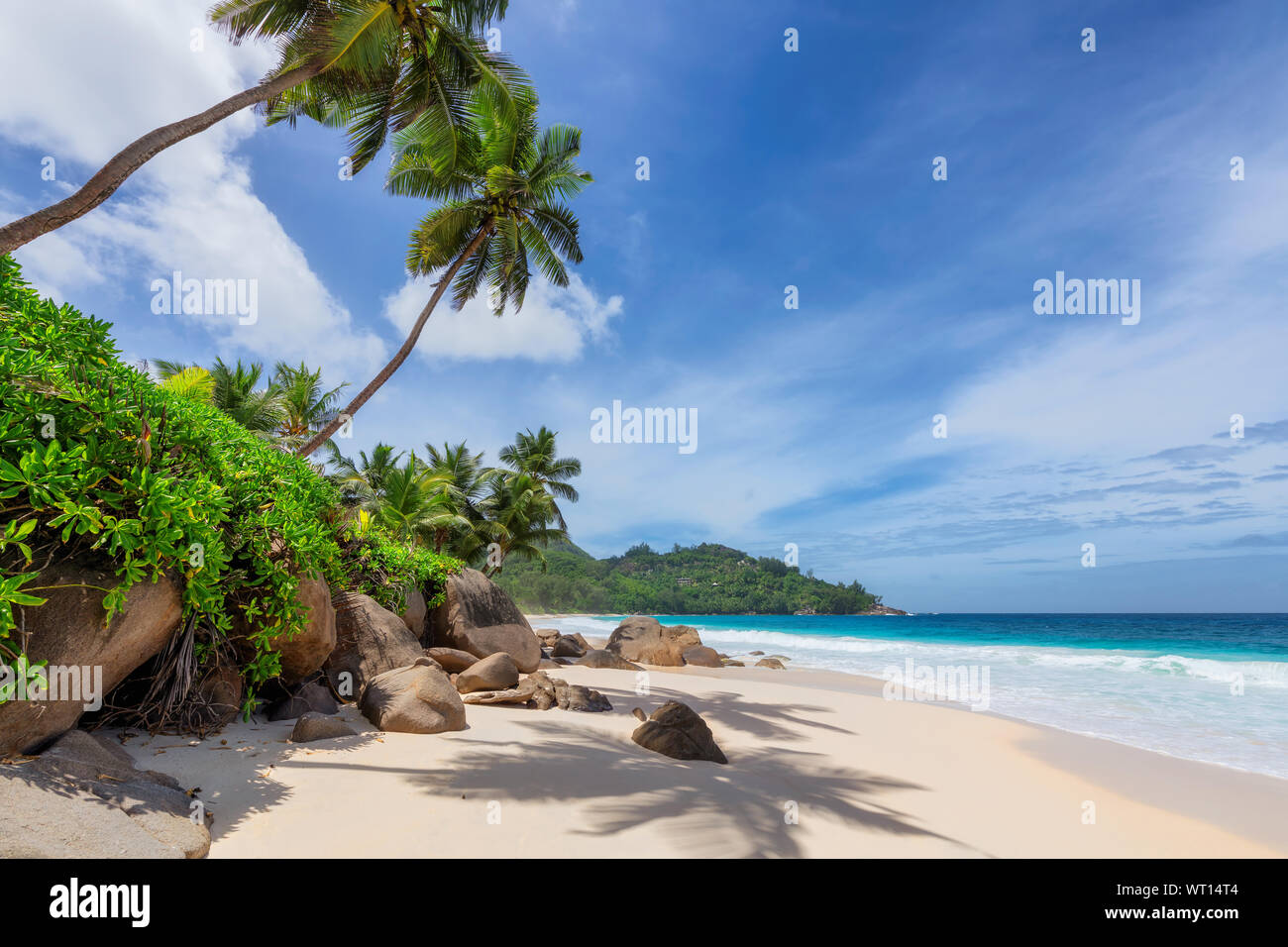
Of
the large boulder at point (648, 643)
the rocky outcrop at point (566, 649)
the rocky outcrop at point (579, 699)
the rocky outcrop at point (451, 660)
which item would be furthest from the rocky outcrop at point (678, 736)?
the rocky outcrop at point (566, 649)

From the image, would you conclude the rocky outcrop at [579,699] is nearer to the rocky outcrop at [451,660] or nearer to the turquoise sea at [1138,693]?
the rocky outcrop at [451,660]

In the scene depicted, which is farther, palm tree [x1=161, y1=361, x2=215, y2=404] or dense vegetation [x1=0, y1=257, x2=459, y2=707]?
palm tree [x1=161, y1=361, x2=215, y2=404]

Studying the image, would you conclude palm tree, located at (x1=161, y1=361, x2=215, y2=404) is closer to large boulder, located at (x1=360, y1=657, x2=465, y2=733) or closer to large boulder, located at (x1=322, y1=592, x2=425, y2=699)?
large boulder, located at (x1=322, y1=592, x2=425, y2=699)

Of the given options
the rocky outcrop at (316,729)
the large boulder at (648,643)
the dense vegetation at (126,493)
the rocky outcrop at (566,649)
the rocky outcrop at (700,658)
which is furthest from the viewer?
the rocky outcrop at (700,658)

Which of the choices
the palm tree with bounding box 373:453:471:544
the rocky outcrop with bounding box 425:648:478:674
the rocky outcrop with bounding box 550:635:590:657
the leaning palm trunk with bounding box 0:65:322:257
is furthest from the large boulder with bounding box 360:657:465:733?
the palm tree with bounding box 373:453:471:544

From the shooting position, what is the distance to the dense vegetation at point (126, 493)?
323 cm

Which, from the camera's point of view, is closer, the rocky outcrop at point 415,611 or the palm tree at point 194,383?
the rocky outcrop at point 415,611

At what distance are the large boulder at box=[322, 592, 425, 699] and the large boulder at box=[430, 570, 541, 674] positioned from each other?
2.75m

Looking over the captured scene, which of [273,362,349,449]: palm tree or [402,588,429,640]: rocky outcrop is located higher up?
[273,362,349,449]: palm tree

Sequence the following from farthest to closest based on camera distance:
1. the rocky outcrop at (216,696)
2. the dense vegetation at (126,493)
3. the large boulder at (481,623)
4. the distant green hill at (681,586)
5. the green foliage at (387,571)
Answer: the distant green hill at (681,586), the large boulder at (481,623), the green foliage at (387,571), the rocky outcrop at (216,696), the dense vegetation at (126,493)

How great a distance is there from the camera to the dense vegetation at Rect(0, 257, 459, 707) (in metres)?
3.23

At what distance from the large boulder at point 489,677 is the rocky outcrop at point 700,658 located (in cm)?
1199

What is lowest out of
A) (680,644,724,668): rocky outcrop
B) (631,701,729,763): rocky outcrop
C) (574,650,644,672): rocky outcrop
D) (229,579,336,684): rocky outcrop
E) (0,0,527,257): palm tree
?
(680,644,724,668): rocky outcrop

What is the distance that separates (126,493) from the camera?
356cm
